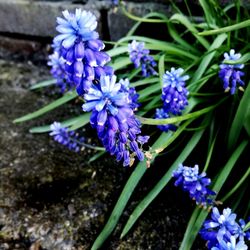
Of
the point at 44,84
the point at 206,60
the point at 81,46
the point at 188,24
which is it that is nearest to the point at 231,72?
the point at 206,60

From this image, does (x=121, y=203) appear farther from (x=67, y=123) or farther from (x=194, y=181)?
(x=67, y=123)

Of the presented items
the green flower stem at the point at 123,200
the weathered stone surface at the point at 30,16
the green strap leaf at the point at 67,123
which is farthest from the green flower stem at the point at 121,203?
the weathered stone surface at the point at 30,16

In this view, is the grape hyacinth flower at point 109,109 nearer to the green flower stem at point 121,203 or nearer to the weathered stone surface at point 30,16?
the green flower stem at point 121,203

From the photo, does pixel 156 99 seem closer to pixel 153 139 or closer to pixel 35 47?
pixel 153 139

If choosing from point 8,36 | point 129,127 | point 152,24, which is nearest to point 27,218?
point 129,127

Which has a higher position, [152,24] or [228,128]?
[152,24]

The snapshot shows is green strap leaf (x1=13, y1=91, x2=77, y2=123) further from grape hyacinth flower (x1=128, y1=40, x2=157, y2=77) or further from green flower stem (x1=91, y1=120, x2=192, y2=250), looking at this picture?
green flower stem (x1=91, y1=120, x2=192, y2=250)

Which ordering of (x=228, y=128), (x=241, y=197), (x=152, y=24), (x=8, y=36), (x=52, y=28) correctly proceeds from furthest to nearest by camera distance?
1. (x=8, y=36)
2. (x=52, y=28)
3. (x=152, y=24)
4. (x=228, y=128)
5. (x=241, y=197)

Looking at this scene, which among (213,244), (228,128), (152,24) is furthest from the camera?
(152,24)

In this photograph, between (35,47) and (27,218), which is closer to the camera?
(27,218)
